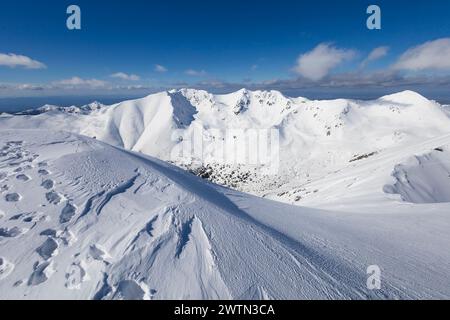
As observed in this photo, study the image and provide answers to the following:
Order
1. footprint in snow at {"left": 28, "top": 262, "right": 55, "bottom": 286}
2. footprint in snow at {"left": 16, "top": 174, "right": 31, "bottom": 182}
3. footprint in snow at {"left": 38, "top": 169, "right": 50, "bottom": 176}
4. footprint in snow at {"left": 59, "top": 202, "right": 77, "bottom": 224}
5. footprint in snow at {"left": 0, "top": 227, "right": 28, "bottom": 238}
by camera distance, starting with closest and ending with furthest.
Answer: footprint in snow at {"left": 28, "top": 262, "right": 55, "bottom": 286}, footprint in snow at {"left": 0, "top": 227, "right": 28, "bottom": 238}, footprint in snow at {"left": 59, "top": 202, "right": 77, "bottom": 224}, footprint in snow at {"left": 16, "top": 174, "right": 31, "bottom": 182}, footprint in snow at {"left": 38, "top": 169, "right": 50, "bottom": 176}

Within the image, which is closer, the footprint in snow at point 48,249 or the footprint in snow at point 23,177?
the footprint in snow at point 48,249

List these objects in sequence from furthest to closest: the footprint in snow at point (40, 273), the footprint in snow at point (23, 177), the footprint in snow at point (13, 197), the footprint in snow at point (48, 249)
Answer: the footprint in snow at point (23, 177)
the footprint in snow at point (13, 197)
the footprint in snow at point (48, 249)
the footprint in snow at point (40, 273)

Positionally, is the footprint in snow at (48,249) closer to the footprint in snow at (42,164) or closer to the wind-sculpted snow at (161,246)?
the wind-sculpted snow at (161,246)

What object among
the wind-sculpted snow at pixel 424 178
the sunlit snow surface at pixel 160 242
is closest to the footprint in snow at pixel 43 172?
the sunlit snow surface at pixel 160 242

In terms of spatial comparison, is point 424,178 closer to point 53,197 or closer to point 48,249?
point 53,197

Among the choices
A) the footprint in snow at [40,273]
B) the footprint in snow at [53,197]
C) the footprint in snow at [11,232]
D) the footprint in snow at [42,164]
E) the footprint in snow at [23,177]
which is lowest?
the footprint in snow at [40,273]

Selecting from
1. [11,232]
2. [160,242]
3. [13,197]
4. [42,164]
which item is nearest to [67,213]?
[11,232]

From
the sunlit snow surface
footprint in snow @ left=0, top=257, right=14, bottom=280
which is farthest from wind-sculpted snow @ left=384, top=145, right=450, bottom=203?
footprint in snow @ left=0, top=257, right=14, bottom=280

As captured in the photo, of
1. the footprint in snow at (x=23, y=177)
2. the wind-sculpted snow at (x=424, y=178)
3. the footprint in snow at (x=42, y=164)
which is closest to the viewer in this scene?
the footprint in snow at (x=23, y=177)

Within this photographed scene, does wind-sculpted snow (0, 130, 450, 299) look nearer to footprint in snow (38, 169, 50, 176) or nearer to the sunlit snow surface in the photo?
the sunlit snow surface
